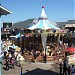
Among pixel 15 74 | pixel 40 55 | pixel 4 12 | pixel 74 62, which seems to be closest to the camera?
pixel 4 12

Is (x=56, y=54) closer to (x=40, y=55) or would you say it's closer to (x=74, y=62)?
(x=40, y=55)

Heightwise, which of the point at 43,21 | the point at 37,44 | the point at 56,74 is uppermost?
the point at 43,21

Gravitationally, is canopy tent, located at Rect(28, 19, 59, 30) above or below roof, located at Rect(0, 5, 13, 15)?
above

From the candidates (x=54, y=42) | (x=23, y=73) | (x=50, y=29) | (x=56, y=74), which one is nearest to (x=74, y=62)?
(x=56, y=74)

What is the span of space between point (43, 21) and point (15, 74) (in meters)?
10.2

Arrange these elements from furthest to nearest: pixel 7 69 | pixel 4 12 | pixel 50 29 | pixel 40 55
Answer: pixel 50 29
pixel 40 55
pixel 7 69
pixel 4 12

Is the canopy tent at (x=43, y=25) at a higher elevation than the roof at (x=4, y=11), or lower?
higher

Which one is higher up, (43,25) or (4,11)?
(43,25)

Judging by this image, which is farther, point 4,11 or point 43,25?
point 43,25

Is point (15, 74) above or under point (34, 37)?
under

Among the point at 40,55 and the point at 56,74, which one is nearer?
the point at 56,74

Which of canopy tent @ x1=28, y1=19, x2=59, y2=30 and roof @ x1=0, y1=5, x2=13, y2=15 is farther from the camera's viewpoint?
canopy tent @ x1=28, y1=19, x2=59, y2=30

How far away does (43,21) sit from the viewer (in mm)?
24125

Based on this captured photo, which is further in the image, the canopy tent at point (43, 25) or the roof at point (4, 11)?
the canopy tent at point (43, 25)
